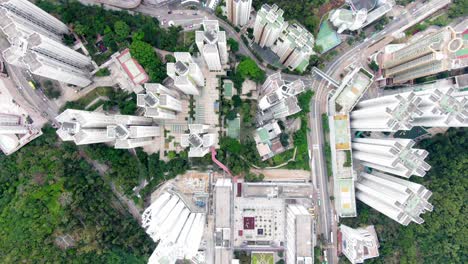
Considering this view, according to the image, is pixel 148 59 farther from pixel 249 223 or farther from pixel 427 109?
pixel 427 109

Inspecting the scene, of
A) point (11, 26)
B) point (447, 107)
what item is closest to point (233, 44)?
point (11, 26)


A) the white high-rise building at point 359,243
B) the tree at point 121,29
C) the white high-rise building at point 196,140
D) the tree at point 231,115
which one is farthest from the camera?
the tree at point 231,115

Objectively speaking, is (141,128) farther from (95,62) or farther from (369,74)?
(369,74)

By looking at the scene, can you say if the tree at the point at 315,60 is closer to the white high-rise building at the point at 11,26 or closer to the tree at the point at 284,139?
the tree at the point at 284,139

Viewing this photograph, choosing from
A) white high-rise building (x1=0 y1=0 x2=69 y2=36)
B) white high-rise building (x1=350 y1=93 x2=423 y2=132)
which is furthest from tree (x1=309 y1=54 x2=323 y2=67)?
white high-rise building (x1=0 y1=0 x2=69 y2=36)

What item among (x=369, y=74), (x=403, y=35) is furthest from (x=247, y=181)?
(x=403, y=35)

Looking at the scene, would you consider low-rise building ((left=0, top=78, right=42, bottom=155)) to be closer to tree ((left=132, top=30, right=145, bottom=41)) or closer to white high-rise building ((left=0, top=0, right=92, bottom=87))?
white high-rise building ((left=0, top=0, right=92, bottom=87))

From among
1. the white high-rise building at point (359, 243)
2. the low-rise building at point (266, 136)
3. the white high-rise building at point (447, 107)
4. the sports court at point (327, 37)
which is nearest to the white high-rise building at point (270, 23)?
the sports court at point (327, 37)
